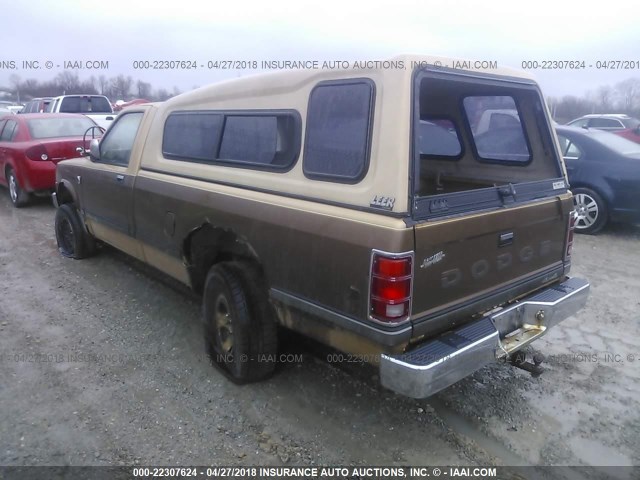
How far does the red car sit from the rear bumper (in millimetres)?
6941

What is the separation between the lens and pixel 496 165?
3.92 meters

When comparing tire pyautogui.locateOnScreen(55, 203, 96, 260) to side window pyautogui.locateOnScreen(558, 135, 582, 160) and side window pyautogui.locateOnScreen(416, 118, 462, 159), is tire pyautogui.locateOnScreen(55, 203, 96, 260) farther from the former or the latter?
side window pyautogui.locateOnScreen(558, 135, 582, 160)

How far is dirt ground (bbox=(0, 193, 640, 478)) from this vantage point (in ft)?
9.30

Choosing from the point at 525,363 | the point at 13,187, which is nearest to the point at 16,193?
the point at 13,187

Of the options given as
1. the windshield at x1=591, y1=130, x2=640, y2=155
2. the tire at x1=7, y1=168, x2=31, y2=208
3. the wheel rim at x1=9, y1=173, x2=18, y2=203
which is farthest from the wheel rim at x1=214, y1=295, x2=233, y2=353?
the wheel rim at x1=9, y1=173, x2=18, y2=203

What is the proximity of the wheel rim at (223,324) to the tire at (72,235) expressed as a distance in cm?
299

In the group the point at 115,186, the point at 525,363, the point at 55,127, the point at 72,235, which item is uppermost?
the point at 55,127

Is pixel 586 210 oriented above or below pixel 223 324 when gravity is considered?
above

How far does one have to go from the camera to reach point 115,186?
4.67 metres

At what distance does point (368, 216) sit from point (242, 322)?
1172mm

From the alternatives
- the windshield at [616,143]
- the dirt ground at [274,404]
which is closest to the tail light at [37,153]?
the dirt ground at [274,404]

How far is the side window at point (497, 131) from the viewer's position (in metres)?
3.69

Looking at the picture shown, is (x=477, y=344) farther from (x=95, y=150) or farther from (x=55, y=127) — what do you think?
(x=55, y=127)

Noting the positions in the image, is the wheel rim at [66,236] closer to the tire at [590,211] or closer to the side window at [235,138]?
the side window at [235,138]
